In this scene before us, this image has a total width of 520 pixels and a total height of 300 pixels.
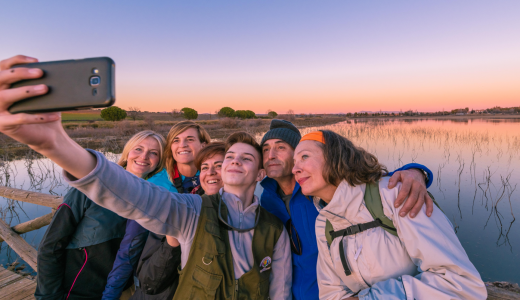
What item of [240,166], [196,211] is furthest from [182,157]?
[196,211]

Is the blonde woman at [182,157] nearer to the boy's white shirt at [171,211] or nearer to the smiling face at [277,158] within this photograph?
the smiling face at [277,158]

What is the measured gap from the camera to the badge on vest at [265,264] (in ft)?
6.43

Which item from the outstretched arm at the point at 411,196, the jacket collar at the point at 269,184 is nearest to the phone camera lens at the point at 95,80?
the outstretched arm at the point at 411,196

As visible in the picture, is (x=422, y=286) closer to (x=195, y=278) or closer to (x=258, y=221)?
(x=258, y=221)

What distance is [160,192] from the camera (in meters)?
1.53

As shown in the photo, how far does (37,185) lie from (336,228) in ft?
45.3

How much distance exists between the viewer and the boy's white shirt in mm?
1229

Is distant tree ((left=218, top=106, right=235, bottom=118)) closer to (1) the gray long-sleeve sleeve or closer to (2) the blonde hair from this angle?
(2) the blonde hair

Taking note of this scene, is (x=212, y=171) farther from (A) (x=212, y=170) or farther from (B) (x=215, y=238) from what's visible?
(B) (x=215, y=238)

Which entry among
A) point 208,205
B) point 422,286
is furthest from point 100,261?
point 422,286

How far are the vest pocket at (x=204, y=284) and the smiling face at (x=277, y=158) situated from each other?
141 cm

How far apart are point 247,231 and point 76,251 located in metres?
1.95

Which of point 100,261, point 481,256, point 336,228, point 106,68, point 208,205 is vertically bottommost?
point 481,256

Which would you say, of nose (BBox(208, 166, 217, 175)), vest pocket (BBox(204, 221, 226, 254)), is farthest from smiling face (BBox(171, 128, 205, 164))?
vest pocket (BBox(204, 221, 226, 254))
